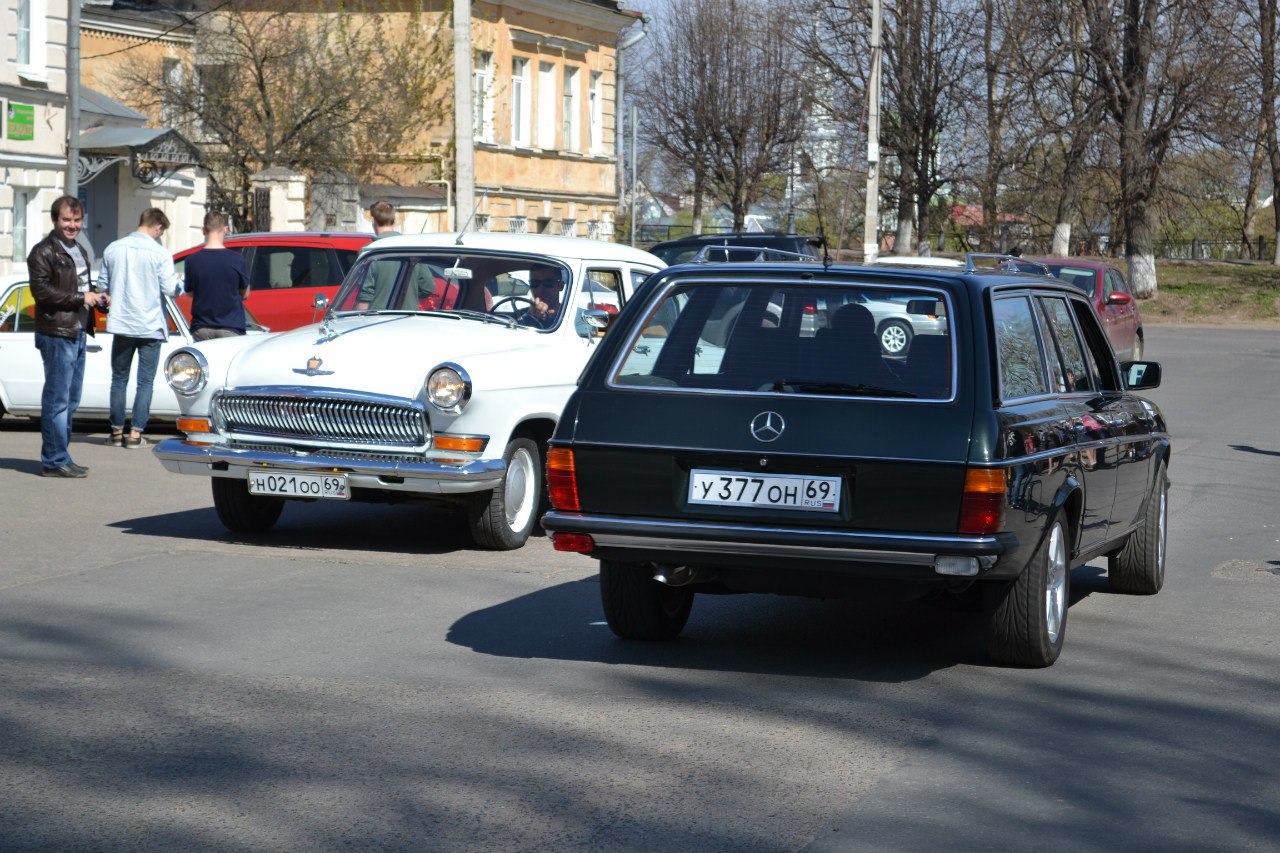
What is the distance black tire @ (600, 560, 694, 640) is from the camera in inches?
287

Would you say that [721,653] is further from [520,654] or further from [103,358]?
[103,358]

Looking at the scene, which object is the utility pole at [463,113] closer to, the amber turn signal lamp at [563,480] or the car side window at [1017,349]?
the car side window at [1017,349]

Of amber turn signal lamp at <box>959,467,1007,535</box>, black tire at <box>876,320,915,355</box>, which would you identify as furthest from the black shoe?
amber turn signal lamp at <box>959,467,1007,535</box>

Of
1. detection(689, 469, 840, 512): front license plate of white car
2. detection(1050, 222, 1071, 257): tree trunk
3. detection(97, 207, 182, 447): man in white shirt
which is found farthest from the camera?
detection(1050, 222, 1071, 257): tree trunk

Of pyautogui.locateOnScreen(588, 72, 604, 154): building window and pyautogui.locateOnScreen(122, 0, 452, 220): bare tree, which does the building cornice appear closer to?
pyautogui.locateOnScreen(588, 72, 604, 154): building window

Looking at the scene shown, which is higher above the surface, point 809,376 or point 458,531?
point 809,376

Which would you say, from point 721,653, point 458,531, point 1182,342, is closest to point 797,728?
point 721,653

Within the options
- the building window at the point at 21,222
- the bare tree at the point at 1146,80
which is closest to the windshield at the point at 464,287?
the building window at the point at 21,222

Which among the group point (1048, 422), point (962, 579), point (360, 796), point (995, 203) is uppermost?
point (995, 203)

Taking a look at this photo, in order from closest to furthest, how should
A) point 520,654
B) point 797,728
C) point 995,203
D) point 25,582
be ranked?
point 797,728
point 520,654
point 25,582
point 995,203

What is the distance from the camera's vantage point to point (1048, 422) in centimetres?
689

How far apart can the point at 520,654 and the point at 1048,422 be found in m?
2.24

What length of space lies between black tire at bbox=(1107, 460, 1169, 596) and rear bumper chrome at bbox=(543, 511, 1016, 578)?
2.60 m

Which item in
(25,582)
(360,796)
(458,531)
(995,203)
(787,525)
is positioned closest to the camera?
(360,796)
